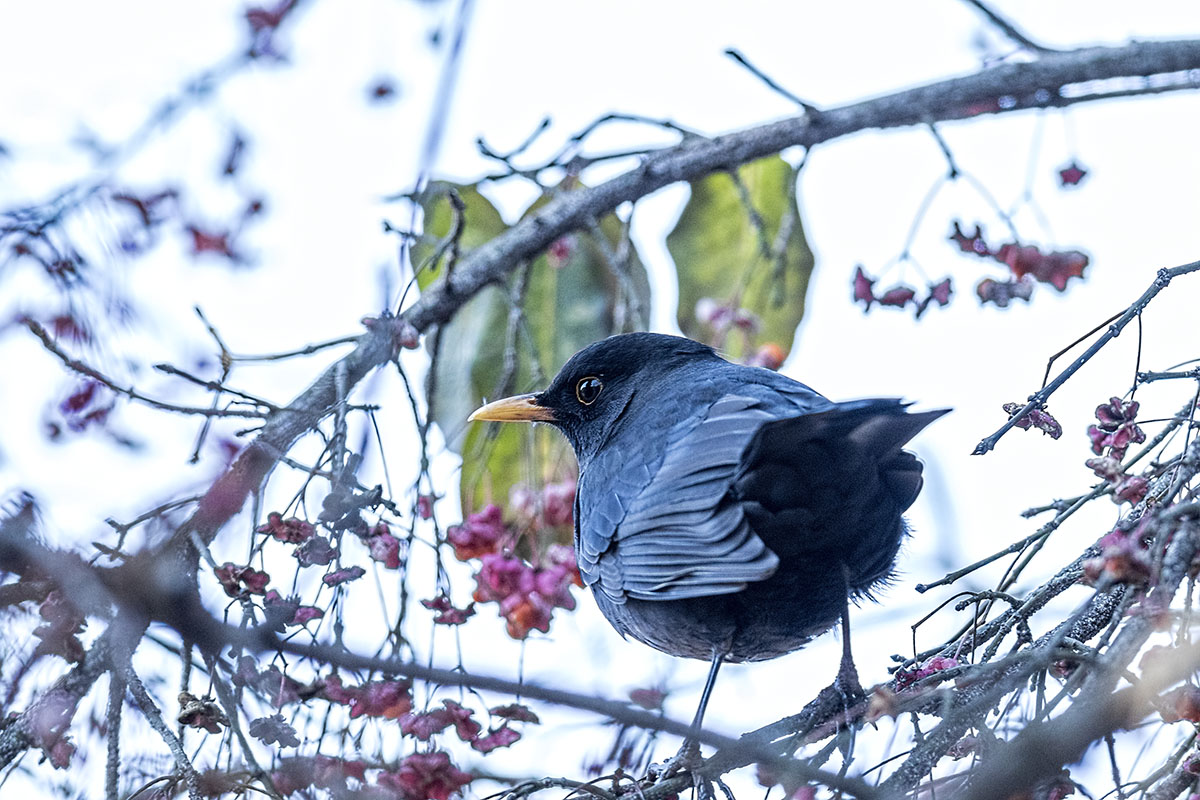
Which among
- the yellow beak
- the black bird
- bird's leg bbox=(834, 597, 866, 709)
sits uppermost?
the yellow beak

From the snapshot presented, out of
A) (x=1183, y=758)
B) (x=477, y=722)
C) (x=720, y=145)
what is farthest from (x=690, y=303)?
(x=1183, y=758)

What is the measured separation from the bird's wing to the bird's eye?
1.89 ft

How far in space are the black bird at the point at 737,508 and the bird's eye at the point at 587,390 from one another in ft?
0.50

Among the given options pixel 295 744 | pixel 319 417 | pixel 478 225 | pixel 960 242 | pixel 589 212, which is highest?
pixel 478 225

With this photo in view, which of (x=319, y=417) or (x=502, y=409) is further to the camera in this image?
(x=502, y=409)

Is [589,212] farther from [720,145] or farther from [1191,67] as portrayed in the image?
[1191,67]

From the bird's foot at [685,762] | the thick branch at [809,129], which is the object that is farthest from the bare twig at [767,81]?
the bird's foot at [685,762]

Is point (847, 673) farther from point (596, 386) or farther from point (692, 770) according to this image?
point (596, 386)

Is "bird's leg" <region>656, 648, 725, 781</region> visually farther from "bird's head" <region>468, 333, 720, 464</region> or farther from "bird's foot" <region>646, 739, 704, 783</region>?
"bird's head" <region>468, 333, 720, 464</region>

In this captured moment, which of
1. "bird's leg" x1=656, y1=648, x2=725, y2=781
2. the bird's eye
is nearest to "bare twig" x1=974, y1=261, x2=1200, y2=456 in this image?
"bird's leg" x1=656, y1=648, x2=725, y2=781

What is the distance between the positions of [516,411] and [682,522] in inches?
48.6

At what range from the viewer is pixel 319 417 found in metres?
3.15

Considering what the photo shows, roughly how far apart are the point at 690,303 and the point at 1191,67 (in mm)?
2104

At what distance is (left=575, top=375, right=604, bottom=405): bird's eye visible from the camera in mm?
4367
